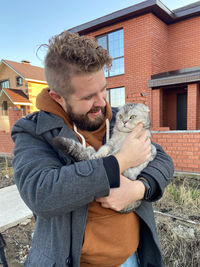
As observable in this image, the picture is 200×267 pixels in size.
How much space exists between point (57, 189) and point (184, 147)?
5989mm

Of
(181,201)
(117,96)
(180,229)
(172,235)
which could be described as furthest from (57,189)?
(117,96)

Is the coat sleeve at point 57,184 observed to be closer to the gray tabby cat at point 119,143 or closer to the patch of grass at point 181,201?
the gray tabby cat at point 119,143

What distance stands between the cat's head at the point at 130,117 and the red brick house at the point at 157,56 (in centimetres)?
679

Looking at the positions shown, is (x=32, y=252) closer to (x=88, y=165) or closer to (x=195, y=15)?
(x=88, y=165)

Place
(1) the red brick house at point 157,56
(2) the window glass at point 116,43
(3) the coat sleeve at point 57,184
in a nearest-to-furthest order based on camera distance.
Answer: (3) the coat sleeve at point 57,184
(1) the red brick house at point 157,56
(2) the window glass at point 116,43

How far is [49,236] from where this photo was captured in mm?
1202

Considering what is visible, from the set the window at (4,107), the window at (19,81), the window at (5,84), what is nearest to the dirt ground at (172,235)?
the window at (4,107)

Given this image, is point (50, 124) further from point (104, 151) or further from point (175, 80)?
point (175, 80)

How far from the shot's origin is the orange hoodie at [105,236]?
1.20m

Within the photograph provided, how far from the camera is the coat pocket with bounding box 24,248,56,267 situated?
1.15 m

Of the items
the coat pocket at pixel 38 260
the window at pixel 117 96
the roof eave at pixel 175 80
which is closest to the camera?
the coat pocket at pixel 38 260

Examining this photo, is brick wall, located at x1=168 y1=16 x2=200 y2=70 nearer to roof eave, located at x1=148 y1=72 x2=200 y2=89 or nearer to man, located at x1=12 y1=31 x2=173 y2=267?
roof eave, located at x1=148 y1=72 x2=200 y2=89

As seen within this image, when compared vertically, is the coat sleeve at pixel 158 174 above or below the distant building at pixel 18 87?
below

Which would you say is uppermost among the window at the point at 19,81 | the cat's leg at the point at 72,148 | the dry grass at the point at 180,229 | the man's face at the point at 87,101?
the window at the point at 19,81
